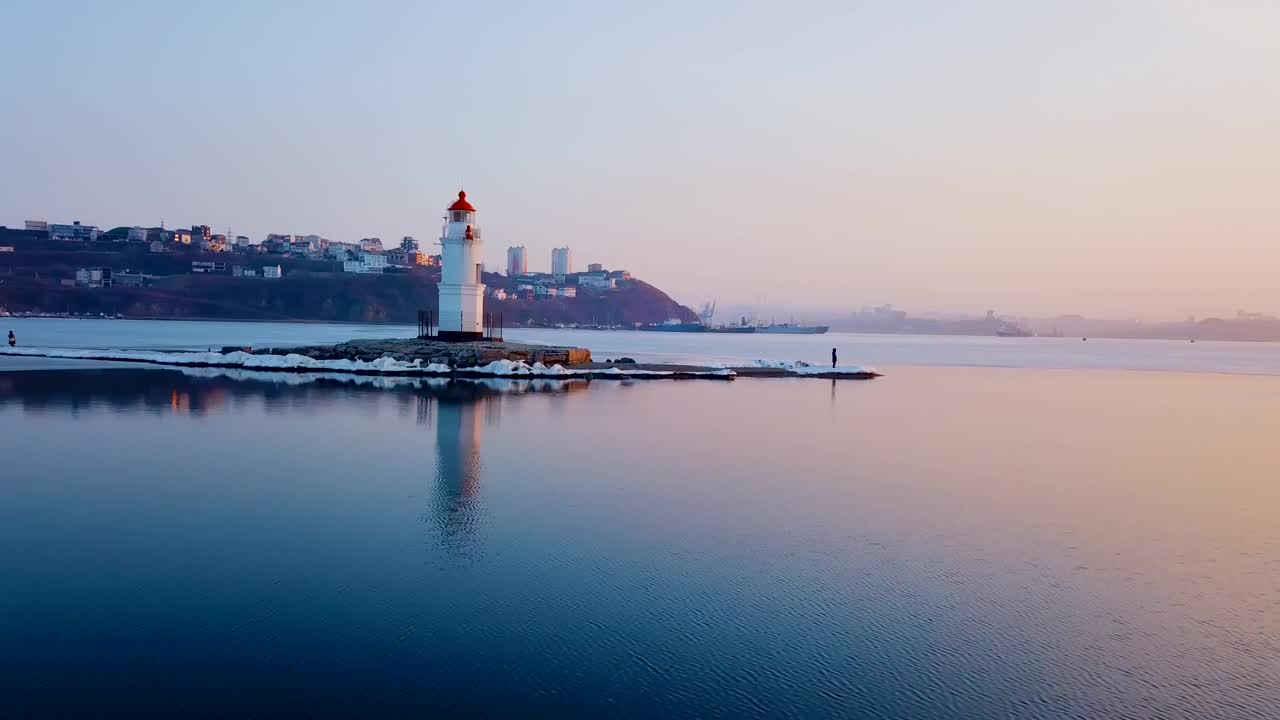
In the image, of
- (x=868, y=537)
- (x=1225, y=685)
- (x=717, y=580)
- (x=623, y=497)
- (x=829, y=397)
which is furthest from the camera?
(x=829, y=397)

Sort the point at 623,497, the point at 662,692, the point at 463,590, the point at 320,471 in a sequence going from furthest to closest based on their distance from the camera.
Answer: the point at 320,471
the point at 623,497
the point at 463,590
the point at 662,692

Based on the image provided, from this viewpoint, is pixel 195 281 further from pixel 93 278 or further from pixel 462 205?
pixel 462 205

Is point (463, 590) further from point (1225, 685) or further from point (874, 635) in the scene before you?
point (1225, 685)

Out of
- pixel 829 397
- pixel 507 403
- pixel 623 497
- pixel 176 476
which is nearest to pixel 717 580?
pixel 623 497

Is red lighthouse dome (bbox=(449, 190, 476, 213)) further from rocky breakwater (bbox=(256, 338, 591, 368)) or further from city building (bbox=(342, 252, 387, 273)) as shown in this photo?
city building (bbox=(342, 252, 387, 273))

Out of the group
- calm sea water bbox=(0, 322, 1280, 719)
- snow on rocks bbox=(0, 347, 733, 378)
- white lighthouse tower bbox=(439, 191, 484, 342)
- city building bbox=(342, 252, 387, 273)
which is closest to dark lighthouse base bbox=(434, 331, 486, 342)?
white lighthouse tower bbox=(439, 191, 484, 342)

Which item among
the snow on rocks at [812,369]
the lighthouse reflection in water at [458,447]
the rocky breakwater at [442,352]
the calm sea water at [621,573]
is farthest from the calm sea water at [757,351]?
the calm sea water at [621,573]

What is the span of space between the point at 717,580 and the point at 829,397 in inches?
819

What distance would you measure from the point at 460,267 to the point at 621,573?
26.8 m

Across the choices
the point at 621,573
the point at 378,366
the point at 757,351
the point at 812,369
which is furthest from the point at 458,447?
the point at 757,351

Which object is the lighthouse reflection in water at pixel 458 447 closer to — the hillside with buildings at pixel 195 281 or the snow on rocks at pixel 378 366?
the snow on rocks at pixel 378 366

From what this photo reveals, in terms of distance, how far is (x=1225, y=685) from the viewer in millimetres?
6227

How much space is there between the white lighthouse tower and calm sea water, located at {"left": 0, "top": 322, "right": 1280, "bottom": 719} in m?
16.2

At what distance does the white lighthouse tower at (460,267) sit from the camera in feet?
111
